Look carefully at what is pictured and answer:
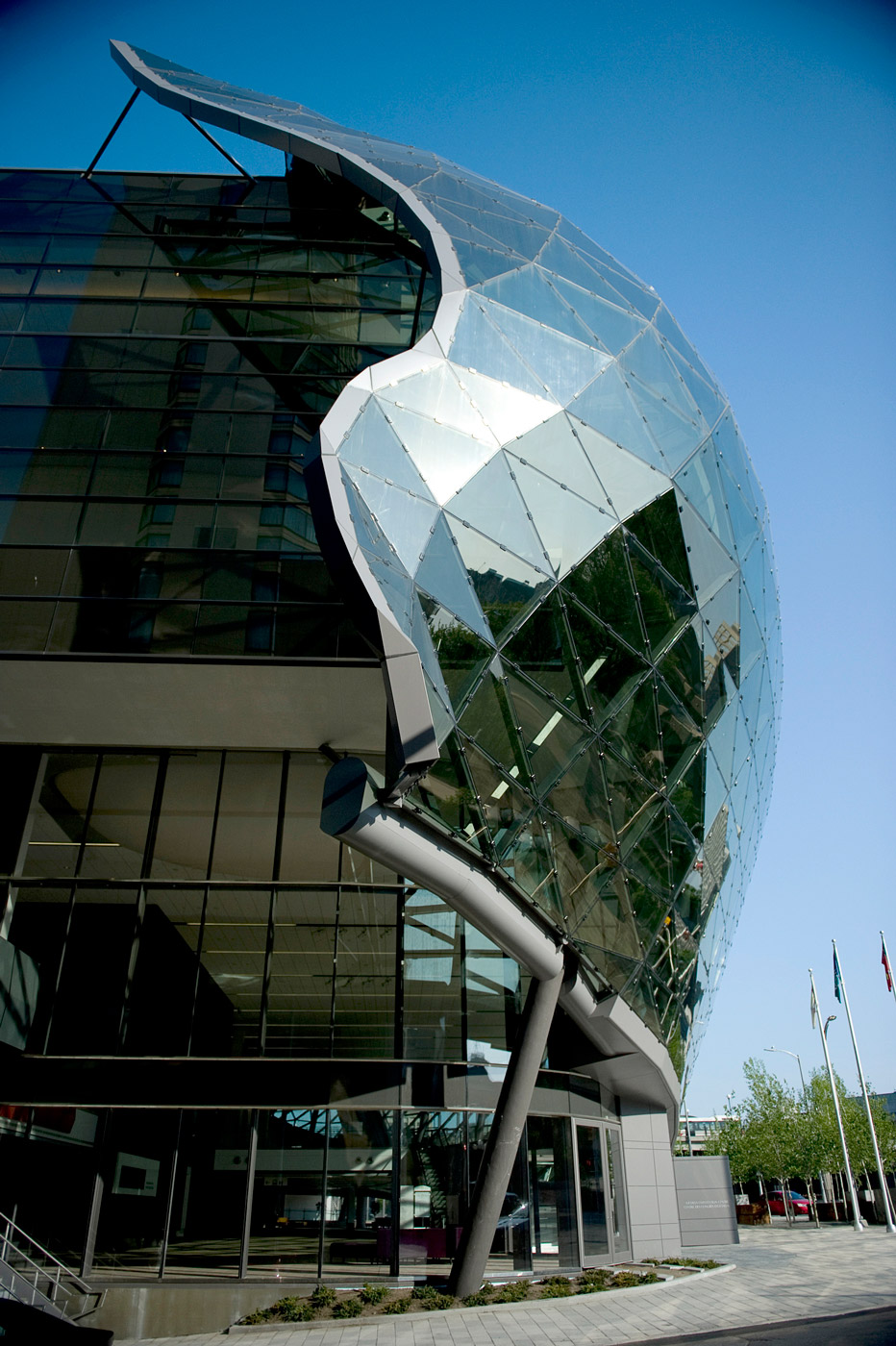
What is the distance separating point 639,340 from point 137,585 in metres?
11.1

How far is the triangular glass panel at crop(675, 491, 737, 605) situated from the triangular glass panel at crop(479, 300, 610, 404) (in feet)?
9.20

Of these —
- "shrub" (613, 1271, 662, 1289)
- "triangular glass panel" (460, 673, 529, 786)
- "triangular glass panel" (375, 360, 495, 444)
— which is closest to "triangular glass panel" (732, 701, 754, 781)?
"triangular glass panel" (460, 673, 529, 786)

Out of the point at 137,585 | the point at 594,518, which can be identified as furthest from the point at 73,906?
the point at 594,518

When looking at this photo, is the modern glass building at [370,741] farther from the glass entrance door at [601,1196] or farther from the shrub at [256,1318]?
the shrub at [256,1318]

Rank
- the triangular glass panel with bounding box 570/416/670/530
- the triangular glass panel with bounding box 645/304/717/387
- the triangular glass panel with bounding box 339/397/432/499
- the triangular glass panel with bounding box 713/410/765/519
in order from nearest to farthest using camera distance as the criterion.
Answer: the triangular glass panel with bounding box 339/397/432/499
the triangular glass panel with bounding box 570/416/670/530
the triangular glass panel with bounding box 713/410/765/519
the triangular glass panel with bounding box 645/304/717/387

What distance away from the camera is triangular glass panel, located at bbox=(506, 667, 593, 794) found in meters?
13.5

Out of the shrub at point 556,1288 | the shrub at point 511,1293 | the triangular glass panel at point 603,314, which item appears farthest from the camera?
the triangular glass panel at point 603,314

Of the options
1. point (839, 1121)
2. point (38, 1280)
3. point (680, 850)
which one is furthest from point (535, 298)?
point (839, 1121)

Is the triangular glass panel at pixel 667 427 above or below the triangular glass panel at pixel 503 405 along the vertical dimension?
above

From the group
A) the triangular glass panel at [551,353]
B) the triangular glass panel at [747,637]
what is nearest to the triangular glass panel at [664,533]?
the triangular glass panel at [551,353]

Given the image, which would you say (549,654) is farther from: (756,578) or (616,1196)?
(616,1196)

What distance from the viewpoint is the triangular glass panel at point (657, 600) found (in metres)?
15.2

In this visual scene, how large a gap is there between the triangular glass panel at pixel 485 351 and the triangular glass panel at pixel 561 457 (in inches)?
30.5

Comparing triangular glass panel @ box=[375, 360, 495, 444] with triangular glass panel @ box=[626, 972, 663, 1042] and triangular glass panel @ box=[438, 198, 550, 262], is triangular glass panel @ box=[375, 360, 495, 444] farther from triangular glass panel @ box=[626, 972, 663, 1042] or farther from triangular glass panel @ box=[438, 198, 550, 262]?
triangular glass panel @ box=[626, 972, 663, 1042]
